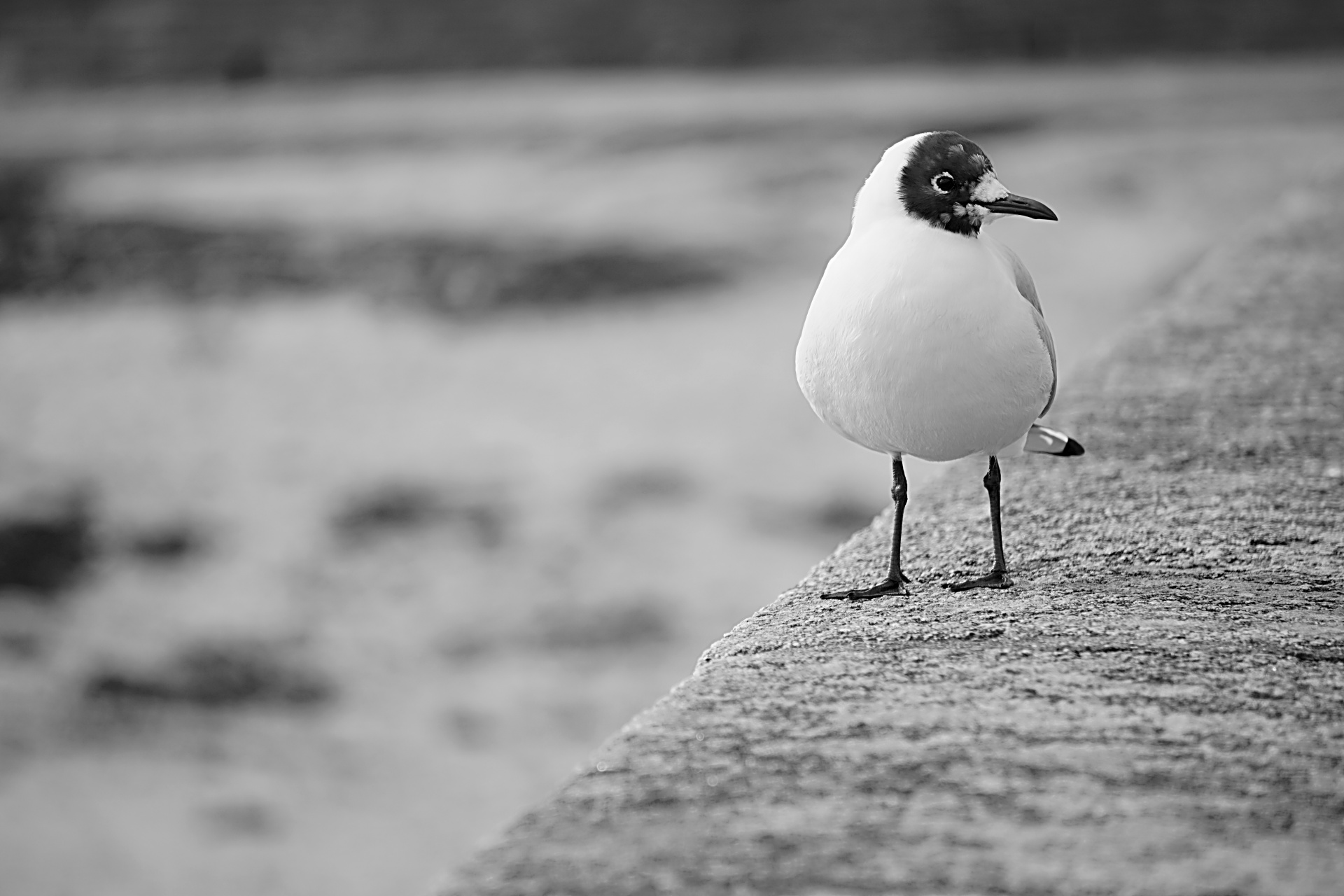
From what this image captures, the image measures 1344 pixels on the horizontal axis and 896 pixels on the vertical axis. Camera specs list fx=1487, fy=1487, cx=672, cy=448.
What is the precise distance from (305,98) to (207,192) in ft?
13.5

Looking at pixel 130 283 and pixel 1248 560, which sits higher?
pixel 130 283

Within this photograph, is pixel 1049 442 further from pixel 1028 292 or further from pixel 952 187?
pixel 952 187

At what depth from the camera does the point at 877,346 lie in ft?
6.20

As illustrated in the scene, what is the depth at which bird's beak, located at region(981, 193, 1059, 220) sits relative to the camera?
1.94 meters

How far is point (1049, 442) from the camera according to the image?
7.80 ft

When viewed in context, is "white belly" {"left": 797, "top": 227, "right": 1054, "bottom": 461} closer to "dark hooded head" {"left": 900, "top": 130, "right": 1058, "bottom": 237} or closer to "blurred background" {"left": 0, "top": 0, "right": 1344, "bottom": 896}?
"dark hooded head" {"left": 900, "top": 130, "right": 1058, "bottom": 237}

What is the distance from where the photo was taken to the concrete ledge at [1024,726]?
143 centimetres

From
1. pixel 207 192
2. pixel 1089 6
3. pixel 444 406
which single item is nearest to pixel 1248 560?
pixel 444 406

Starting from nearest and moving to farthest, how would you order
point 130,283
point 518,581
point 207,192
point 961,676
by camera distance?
point 961,676 < point 518,581 < point 130,283 < point 207,192

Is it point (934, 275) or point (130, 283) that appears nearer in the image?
point (934, 275)

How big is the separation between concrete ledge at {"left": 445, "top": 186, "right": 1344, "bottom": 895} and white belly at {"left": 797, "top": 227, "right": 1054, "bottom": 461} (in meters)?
0.29

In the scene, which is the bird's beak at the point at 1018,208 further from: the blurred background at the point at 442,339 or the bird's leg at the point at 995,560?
the blurred background at the point at 442,339

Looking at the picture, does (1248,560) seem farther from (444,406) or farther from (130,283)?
(130,283)

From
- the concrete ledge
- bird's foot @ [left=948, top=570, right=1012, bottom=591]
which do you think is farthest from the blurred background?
the concrete ledge
